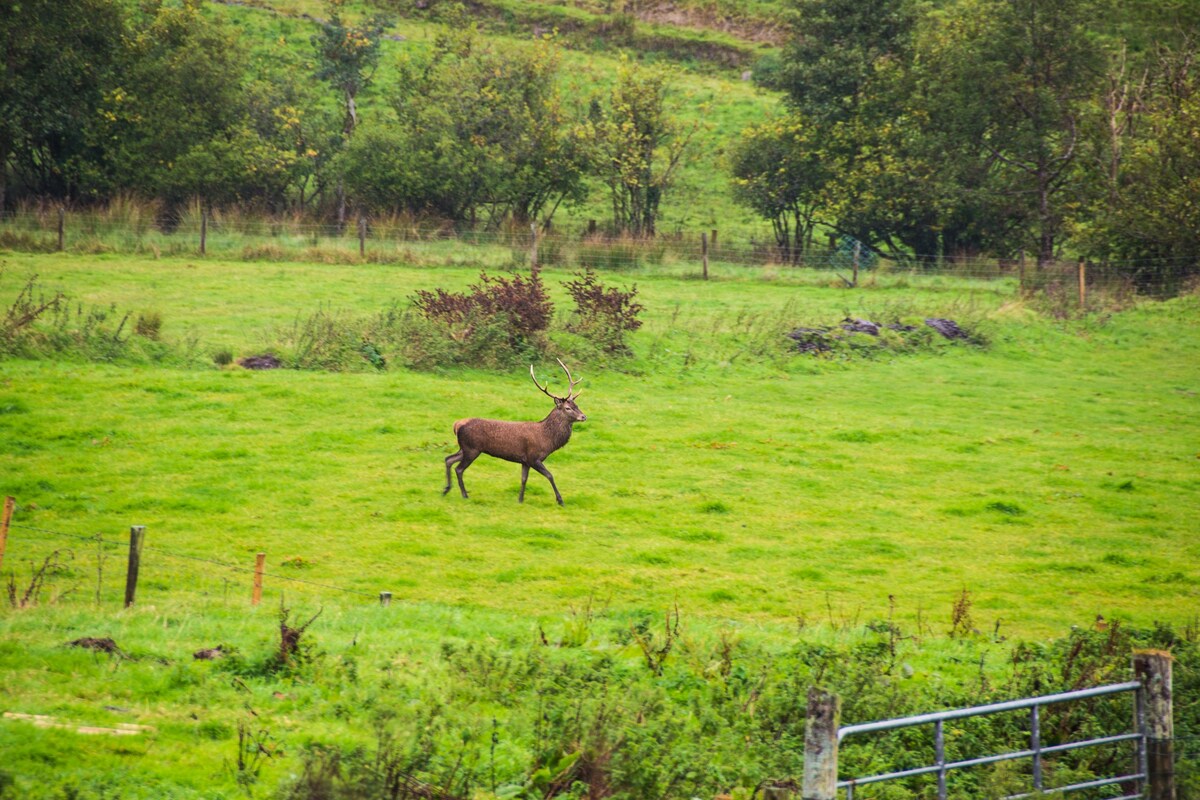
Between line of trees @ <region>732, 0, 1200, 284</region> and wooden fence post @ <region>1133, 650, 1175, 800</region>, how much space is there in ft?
107

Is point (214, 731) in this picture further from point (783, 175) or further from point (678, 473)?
point (783, 175)

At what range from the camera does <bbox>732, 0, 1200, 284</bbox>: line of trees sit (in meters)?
38.4


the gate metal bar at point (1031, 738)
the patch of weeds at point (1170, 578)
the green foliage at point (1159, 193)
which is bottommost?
the patch of weeds at point (1170, 578)

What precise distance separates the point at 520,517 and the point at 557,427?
74.6 inches

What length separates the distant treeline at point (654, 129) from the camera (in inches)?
1630

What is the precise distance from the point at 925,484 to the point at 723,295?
17.1m

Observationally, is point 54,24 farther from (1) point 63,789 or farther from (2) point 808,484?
(1) point 63,789

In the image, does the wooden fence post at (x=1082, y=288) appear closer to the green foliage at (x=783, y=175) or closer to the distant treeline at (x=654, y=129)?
the distant treeline at (x=654, y=129)

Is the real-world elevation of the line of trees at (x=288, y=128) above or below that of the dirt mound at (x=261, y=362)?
above

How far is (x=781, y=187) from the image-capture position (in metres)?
47.5

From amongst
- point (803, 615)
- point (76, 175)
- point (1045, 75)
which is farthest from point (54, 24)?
point (803, 615)

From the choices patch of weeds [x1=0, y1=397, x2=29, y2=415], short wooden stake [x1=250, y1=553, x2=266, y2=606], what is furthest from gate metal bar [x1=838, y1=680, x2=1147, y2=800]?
patch of weeds [x1=0, y1=397, x2=29, y2=415]

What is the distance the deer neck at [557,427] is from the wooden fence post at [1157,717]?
10.9 m

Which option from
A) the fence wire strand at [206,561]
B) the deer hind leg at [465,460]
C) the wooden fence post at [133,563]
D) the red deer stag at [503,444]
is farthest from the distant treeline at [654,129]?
the wooden fence post at [133,563]
